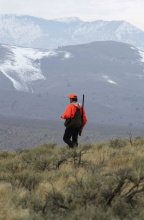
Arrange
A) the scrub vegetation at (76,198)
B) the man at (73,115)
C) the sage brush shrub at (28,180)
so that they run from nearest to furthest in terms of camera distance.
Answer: the scrub vegetation at (76,198), the sage brush shrub at (28,180), the man at (73,115)

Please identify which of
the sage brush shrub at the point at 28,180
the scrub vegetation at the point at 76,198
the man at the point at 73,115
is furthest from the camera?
the man at the point at 73,115

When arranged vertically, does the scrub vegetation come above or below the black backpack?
below

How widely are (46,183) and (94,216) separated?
255 cm

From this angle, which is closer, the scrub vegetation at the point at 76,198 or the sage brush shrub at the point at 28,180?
the scrub vegetation at the point at 76,198

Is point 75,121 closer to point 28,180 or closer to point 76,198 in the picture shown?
point 28,180

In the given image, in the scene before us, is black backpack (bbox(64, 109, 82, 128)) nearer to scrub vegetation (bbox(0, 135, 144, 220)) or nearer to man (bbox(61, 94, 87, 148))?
man (bbox(61, 94, 87, 148))

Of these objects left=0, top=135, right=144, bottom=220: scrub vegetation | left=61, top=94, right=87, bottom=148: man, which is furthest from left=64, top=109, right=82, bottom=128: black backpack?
left=0, top=135, right=144, bottom=220: scrub vegetation

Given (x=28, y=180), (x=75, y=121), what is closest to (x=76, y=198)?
(x=28, y=180)

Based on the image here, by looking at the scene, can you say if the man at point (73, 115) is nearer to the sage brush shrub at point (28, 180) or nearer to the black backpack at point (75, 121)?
the black backpack at point (75, 121)

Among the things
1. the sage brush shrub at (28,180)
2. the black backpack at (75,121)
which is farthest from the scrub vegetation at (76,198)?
the black backpack at (75,121)

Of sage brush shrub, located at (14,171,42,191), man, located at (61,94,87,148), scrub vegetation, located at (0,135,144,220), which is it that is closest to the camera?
scrub vegetation, located at (0,135,144,220)

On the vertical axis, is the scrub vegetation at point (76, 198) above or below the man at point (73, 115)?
below

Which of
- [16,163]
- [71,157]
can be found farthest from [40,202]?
[71,157]

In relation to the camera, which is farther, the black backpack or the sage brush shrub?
the black backpack
